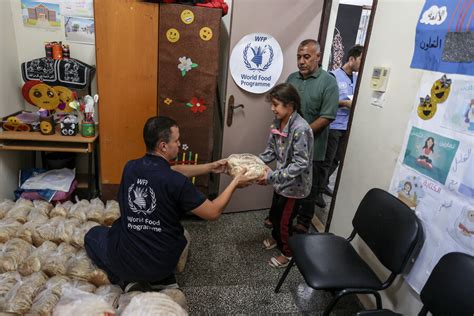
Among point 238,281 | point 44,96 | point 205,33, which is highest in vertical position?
point 205,33

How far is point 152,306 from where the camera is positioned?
1015 millimetres

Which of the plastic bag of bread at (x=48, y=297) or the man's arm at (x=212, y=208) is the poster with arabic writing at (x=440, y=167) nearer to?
the man's arm at (x=212, y=208)

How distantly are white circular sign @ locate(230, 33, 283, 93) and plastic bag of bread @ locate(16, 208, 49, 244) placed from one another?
1776 mm

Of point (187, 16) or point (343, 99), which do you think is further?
point (343, 99)

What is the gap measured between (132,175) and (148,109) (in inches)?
43.7

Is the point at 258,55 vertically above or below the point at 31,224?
above

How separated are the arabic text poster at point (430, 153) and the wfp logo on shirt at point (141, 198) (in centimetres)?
128

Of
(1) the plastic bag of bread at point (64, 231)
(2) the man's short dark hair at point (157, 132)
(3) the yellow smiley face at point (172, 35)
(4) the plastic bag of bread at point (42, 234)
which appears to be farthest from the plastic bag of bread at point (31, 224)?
(3) the yellow smiley face at point (172, 35)

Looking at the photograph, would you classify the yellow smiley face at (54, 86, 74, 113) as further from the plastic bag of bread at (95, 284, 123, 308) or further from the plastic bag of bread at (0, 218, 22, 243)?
the plastic bag of bread at (95, 284, 123, 308)

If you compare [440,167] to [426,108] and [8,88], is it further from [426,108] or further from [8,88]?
[8,88]

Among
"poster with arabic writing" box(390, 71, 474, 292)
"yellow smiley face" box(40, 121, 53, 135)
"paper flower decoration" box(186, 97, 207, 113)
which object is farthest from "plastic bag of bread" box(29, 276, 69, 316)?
"poster with arabic writing" box(390, 71, 474, 292)

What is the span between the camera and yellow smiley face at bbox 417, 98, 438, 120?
136 centimetres

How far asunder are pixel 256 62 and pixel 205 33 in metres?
0.51

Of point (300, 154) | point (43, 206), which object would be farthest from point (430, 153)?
point (43, 206)
